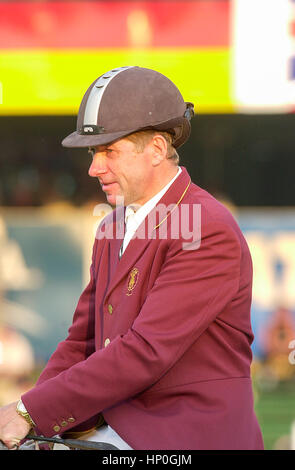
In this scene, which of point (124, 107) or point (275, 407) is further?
point (275, 407)

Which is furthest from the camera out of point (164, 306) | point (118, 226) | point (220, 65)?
point (220, 65)

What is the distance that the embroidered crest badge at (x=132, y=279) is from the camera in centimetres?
246

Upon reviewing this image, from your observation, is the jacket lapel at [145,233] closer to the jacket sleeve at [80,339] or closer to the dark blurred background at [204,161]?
the jacket sleeve at [80,339]

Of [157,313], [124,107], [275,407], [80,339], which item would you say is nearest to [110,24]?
[275,407]

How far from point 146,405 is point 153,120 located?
32.9 inches

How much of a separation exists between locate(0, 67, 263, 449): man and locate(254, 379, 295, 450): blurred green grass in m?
4.10

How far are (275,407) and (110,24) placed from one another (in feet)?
12.0

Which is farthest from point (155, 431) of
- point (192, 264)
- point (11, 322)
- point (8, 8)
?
point (8, 8)

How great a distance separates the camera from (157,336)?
2293 mm

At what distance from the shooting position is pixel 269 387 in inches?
292

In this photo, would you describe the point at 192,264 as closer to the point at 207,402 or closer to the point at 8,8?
the point at 207,402

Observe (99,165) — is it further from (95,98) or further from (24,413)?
(24,413)

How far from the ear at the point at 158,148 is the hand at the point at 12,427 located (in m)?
0.85

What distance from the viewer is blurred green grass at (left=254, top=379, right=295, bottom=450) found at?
652 centimetres
